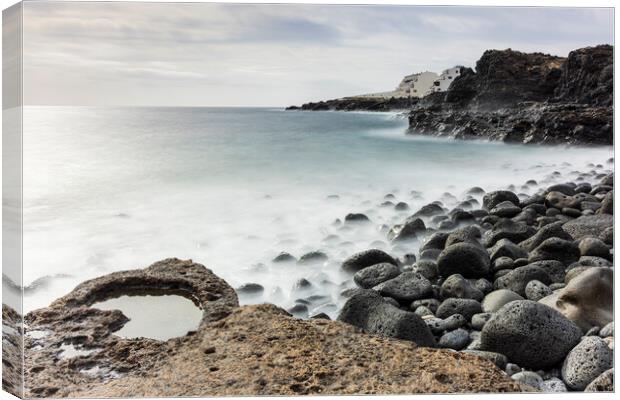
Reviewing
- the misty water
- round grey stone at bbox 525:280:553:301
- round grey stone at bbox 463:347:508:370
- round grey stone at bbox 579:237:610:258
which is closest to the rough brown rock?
round grey stone at bbox 463:347:508:370

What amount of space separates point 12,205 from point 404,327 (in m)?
2.19

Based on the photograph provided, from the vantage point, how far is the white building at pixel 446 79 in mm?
4039

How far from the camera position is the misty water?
11.5ft

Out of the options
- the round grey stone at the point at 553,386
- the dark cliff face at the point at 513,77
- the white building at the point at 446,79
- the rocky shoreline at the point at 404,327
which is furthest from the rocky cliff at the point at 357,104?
the round grey stone at the point at 553,386

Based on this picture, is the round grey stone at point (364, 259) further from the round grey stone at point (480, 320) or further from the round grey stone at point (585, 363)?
the round grey stone at point (585, 363)

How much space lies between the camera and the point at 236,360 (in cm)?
328

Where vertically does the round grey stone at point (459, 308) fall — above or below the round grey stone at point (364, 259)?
below

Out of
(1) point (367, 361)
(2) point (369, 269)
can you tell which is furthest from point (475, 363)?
(2) point (369, 269)

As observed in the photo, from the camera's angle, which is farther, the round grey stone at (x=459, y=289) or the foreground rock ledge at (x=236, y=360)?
the round grey stone at (x=459, y=289)

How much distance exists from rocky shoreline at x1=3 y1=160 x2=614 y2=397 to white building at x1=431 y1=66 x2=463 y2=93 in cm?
68

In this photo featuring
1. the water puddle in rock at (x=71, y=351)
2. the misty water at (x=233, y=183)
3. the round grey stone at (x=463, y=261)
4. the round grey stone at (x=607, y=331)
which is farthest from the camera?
the round grey stone at (x=463, y=261)

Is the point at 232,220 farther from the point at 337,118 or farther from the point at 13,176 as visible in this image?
the point at 13,176

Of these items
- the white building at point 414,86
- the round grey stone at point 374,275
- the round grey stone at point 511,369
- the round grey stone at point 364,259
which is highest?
the white building at point 414,86

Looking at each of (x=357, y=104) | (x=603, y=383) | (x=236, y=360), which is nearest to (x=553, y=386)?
(x=603, y=383)
